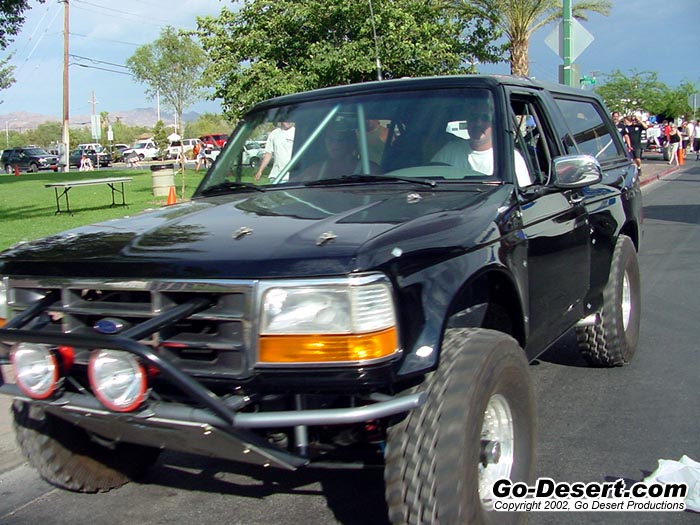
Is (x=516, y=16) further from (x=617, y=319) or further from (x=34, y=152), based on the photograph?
(x=34, y=152)

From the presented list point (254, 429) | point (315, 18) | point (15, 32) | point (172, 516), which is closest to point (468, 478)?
point (254, 429)

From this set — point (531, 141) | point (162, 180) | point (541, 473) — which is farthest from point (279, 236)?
point (162, 180)

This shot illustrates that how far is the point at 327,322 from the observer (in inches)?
99.0

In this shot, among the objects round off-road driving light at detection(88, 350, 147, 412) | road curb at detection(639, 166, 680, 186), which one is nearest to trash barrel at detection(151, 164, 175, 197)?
road curb at detection(639, 166, 680, 186)

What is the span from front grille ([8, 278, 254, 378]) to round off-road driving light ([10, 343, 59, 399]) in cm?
11

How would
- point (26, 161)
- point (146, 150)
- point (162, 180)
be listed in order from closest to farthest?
point (162, 180) < point (26, 161) < point (146, 150)

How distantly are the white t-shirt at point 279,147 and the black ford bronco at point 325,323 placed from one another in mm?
327

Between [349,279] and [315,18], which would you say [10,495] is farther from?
[315,18]

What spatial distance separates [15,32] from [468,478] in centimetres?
2102

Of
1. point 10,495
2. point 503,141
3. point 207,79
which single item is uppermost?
point 207,79

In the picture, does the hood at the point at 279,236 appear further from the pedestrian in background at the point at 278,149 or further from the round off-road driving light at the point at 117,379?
the pedestrian in background at the point at 278,149

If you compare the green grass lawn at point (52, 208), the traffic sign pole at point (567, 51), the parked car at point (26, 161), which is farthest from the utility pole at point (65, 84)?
the traffic sign pole at point (567, 51)

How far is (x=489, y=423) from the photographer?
302 cm

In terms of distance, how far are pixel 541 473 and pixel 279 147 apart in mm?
2196
